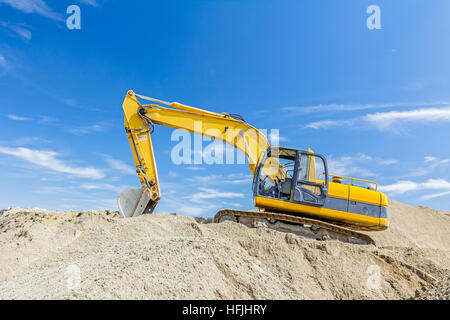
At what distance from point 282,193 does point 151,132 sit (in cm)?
439

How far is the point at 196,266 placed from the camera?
4.73m

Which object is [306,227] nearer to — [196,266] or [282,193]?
[282,193]

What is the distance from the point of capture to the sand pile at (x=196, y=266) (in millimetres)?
4297

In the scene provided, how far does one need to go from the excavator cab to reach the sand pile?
1.44 metres

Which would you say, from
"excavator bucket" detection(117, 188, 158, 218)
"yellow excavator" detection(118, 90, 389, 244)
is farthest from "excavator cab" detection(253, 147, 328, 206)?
"excavator bucket" detection(117, 188, 158, 218)

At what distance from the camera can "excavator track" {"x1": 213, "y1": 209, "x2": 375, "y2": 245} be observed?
27.3ft

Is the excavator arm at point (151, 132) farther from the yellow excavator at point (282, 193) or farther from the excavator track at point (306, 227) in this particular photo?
the excavator track at point (306, 227)

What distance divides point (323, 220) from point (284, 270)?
11.4 feet
